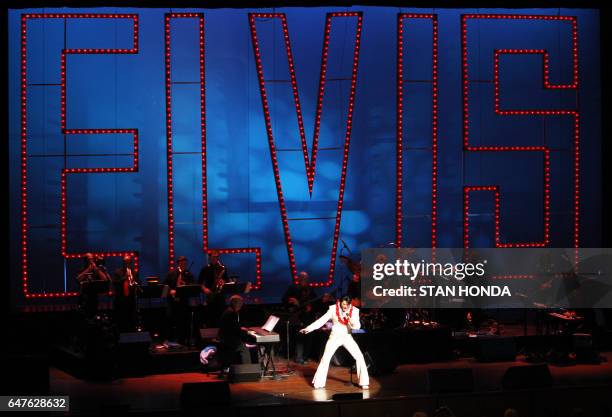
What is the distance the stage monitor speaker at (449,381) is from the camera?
10.9 metres

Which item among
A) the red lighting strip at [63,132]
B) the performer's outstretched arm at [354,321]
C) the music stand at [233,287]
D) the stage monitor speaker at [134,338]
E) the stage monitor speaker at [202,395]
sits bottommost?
the stage monitor speaker at [202,395]

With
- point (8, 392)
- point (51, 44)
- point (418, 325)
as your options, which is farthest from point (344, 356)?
point (51, 44)

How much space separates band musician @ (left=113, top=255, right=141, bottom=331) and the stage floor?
130cm

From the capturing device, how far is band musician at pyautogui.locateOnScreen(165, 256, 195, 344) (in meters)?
14.9

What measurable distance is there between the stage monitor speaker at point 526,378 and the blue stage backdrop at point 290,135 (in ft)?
18.2

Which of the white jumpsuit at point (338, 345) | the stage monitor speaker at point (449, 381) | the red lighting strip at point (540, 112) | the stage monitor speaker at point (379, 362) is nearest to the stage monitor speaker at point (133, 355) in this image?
the white jumpsuit at point (338, 345)

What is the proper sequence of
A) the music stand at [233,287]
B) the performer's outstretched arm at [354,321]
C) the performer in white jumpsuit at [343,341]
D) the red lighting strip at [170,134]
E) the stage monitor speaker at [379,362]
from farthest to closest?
the red lighting strip at [170,134]
the music stand at [233,287]
the stage monitor speaker at [379,362]
the performer's outstretched arm at [354,321]
the performer in white jumpsuit at [343,341]

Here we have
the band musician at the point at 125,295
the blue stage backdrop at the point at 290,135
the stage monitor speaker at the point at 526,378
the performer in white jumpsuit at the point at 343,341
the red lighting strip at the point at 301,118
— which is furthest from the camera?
the blue stage backdrop at the point at 290,135

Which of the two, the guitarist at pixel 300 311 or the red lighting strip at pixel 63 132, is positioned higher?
the red lighting strip at pixel 63 132

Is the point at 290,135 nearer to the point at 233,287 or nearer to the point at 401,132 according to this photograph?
the point at 401,132

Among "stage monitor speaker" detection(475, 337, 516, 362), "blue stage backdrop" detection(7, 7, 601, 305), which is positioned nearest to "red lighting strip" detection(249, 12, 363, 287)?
"blue stage backdrop" detection(7, 7, 601, 305)

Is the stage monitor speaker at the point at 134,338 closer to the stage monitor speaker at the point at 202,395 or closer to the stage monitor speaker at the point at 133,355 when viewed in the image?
the stage monitor speaker at the point at 133,355

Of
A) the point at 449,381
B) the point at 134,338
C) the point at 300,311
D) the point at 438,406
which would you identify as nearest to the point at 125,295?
the point at 134,338

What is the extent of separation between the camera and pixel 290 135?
56.2ft
